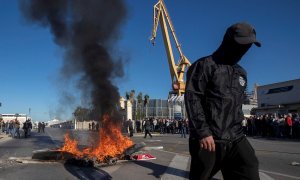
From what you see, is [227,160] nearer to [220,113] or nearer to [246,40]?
[220,113]

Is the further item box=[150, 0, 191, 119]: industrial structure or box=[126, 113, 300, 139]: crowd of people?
box=[150, 0, 191, 119]: industrial structure

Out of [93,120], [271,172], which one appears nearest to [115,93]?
[93,120]

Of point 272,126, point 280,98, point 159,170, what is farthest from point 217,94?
point 280,98

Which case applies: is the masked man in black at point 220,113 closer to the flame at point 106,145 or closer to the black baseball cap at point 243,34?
the black baseball cap at point 243,34

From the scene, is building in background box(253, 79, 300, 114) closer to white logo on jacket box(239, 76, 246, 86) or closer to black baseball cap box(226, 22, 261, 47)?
white logo on jacket box(239, 76, 246, 86)

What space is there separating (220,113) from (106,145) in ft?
24.4

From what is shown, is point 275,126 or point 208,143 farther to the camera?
point 275,126

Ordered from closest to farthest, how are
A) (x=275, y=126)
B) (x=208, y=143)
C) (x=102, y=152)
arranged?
(x=208, y=143)
(x=102, y=152)
(x=275, y=126)

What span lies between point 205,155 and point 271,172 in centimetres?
565

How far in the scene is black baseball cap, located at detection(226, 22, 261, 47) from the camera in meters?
3.07

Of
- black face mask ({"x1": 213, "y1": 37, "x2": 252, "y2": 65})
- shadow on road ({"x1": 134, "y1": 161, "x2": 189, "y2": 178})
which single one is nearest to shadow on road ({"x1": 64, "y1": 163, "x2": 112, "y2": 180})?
shadow on road ({"x1": 134, "y1": 161, "x2": 189, "y2": 178})

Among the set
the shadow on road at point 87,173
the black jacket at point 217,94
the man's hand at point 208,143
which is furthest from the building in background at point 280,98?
the man's hand at point 208,143

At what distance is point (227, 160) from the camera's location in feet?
10.5

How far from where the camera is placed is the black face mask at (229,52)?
3.14 meters
